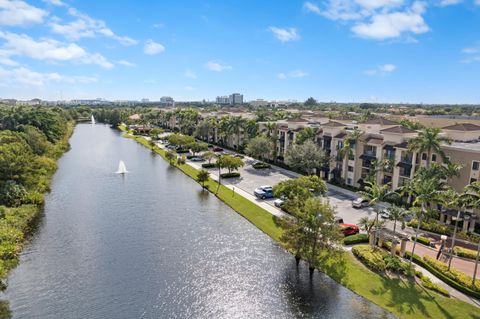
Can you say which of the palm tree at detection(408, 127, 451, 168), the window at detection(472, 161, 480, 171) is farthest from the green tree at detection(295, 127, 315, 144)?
the window at detection(472, 161, 480, 171)

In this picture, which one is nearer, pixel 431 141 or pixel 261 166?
pixel 431 141

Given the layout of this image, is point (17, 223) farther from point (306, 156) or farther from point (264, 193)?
point (306, 156)

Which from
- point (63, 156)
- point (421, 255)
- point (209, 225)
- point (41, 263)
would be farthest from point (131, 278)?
point (63, 156)

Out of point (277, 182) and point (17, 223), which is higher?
point (17, 223)

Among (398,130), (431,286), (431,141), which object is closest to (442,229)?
(431,141)

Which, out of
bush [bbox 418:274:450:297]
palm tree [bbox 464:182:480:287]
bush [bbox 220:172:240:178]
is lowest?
bush [bbox 418:274:450:297]

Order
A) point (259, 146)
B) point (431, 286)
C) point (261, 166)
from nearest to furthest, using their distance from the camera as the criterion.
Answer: point (431, 286) < point (261, 166) < point (259, 146)

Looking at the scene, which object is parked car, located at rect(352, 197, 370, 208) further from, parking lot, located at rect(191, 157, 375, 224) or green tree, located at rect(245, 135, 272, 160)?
green tree, located at rect(245, 135, 272, 160)
